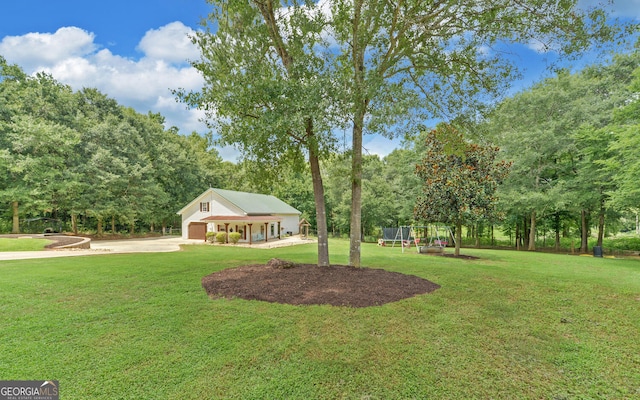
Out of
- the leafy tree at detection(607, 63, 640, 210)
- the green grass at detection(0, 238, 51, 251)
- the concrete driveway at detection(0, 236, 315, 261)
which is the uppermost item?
the leafy tree at detection(607, 63, 640, 210)

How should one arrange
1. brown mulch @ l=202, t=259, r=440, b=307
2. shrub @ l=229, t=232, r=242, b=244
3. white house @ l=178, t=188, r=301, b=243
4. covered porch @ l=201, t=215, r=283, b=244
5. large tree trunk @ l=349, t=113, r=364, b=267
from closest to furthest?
brown mulch @ l=202, t=259, r=440, b=307
large tree trunk @ l=349, t=113, r=364, b=267
shrub @ l=229, t=232, r=242, b=244
covered porch @ l=201, t=215, r=283, b=244
white house @ l=178, t=188, r=301, b=243

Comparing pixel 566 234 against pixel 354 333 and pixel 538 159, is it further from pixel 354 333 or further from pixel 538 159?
pixel 354 333

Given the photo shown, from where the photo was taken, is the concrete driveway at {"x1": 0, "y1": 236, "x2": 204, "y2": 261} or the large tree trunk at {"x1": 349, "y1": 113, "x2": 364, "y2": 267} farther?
the concrete driveway at {"x1": 0, "y1": 236, "x2": 204, "y2": 261}

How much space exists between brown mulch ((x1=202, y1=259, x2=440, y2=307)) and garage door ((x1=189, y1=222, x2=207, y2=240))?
19.6m

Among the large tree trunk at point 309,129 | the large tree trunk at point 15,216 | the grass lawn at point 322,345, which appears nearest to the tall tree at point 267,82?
the large tree trunk at point 309,129

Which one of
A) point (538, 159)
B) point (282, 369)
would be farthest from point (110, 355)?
point (538, 159)

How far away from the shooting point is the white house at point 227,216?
24.2 meters

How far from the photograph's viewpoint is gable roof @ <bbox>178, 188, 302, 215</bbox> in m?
25.3

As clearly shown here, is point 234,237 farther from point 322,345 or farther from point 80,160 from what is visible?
point 322,345

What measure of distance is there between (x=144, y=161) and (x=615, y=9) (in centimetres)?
3308

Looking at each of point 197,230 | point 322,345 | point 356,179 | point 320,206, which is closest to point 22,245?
point 197,230

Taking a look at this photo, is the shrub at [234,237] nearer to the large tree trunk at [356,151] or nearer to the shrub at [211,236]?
the shrub at [211,236]

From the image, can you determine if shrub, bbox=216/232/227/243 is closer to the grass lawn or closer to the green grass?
the green grass

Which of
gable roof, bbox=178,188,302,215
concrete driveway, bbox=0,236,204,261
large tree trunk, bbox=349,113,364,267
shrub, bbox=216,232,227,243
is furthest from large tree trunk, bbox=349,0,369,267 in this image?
gable roof, bbox=178,188,302,215
